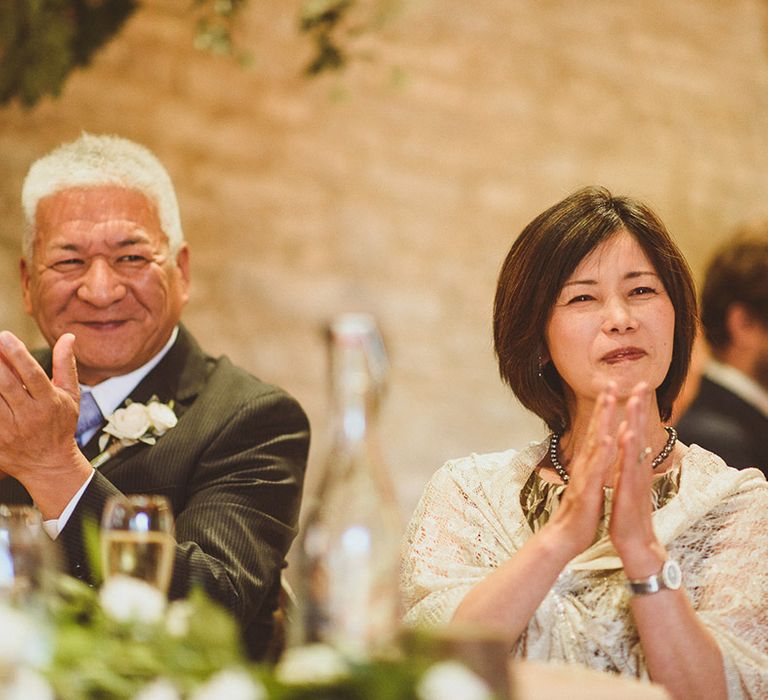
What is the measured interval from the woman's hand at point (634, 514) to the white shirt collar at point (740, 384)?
1.79m

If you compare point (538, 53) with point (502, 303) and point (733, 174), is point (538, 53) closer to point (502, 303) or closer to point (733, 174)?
point (733, 174)

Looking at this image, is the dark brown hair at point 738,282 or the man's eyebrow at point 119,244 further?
the dark brown hair at point 738,282

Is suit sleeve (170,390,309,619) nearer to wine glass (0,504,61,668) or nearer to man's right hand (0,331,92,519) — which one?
man's right hand (0,331,92,519)

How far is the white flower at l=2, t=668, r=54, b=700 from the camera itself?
40.0 inches

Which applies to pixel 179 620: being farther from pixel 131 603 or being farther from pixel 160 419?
pixel 160 419

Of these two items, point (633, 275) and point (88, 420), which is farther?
point (88, 420)

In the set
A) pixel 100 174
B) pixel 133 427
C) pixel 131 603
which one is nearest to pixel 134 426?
pixel 133 427

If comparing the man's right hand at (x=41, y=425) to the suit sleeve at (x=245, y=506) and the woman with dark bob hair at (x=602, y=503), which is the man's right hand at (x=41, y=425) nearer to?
the suit sleeve at (x=245, y=506)

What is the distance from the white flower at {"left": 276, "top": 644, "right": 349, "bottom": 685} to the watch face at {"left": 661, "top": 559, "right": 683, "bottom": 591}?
35.7 inches

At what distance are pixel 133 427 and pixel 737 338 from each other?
2.16 metres

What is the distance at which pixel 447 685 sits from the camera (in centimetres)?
97

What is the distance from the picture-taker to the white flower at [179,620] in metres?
1.12

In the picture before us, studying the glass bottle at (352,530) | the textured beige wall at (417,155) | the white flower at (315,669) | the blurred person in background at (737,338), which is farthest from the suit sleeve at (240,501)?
the textured beige wall at (417,155)

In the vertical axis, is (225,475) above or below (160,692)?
above
